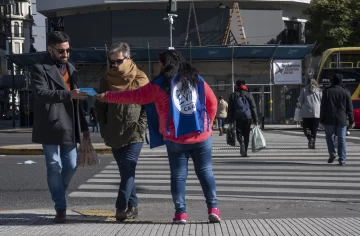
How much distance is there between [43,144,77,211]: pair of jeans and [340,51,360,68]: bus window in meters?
31.4

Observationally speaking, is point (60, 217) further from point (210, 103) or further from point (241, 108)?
point (241, 108)

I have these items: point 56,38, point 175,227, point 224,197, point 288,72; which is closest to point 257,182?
point 224,197

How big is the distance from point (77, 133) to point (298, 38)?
143 feet

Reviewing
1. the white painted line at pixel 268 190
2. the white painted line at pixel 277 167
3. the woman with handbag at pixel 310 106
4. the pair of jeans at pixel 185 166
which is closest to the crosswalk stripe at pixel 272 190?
the white painted line at pixel 268 190

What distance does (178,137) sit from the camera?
7258 millimetres

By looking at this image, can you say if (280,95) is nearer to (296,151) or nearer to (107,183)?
(296,151)

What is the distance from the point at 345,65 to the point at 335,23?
973 cm

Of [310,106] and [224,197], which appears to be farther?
[310,106]

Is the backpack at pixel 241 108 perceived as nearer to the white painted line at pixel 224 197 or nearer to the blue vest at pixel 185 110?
the white painted line at pixel 224 197

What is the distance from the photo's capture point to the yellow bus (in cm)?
3734

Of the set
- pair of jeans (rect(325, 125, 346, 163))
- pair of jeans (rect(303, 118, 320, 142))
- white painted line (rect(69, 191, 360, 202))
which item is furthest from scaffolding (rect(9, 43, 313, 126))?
white painted line (rect(69, 191, 360, 202))

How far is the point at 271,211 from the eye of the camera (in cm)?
893

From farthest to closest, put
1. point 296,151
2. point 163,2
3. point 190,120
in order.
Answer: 1. point 163,2
2. point 296,151
3. point 190,120

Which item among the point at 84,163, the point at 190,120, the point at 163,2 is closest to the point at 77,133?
the point at 84,163
